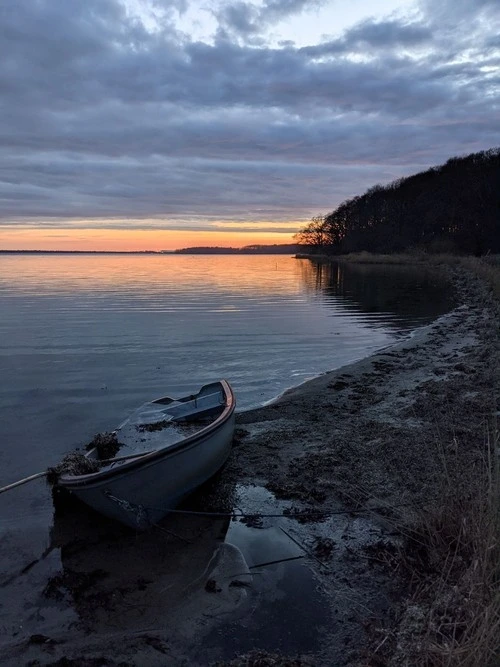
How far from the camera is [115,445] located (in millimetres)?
7223

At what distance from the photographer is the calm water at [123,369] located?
505cm

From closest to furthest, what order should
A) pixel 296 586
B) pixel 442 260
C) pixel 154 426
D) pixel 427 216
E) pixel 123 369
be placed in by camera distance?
1. pixel 296 586
2. pixel 154 426
3. pixel 123 369
4. pixel 442 260
5. pixel 427 216

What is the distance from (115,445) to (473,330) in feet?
49.2

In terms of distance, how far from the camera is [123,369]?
14133mm

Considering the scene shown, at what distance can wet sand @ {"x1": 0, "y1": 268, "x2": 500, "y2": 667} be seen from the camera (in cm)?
421

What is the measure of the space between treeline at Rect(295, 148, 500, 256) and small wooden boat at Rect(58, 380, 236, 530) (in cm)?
7281

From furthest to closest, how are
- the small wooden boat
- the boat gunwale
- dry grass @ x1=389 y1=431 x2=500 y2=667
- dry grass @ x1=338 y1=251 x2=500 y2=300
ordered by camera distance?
dry grass @ x1=338 y1=251 x2=500 y2=300
the small wooden boat
the boat gunwale
dry grass @ x1=389 y1=431 x2=500 y2=667

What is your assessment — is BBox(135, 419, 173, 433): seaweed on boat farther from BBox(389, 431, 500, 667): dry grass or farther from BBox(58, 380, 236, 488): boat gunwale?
BBox(389, 431, 500, 667): dry grass

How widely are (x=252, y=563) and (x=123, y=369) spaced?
9.54 meters

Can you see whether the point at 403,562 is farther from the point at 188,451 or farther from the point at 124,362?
the point at 124,362

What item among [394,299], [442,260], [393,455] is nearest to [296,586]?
[393,455]

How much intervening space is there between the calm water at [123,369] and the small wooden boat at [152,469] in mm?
398

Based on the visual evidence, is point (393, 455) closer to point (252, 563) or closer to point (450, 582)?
point (252, 563)

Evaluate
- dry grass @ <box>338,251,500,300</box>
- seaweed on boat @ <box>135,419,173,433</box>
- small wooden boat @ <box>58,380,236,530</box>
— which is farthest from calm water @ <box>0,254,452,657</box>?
dry grass @ <box>338,251,500,300</box>
